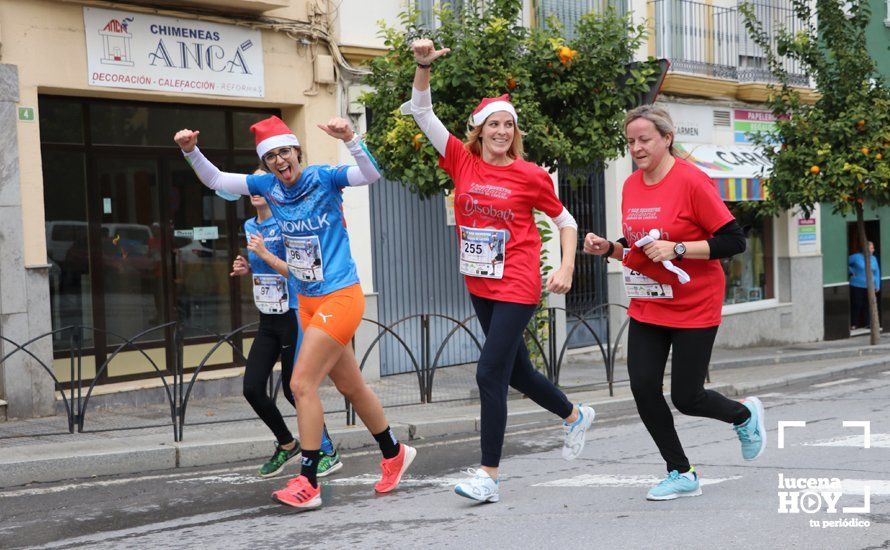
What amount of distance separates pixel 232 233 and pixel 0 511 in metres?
6.28

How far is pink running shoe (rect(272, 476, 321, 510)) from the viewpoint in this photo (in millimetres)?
5793

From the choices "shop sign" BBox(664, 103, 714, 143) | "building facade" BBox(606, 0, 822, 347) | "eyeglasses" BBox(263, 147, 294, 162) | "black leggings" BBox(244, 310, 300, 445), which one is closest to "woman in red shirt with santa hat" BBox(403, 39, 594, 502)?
"eyeglasses" BBox(263, 147, 294, 162)

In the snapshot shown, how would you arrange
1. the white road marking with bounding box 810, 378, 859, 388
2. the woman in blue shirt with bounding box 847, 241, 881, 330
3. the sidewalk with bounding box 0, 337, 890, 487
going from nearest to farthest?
the sidewalk with bounding box 0, 337, 890, 487 < the white road marking with bounding box 810, 378, 859, 388 < the woman in blue shirt with bounding box 847, 241, 881, 330

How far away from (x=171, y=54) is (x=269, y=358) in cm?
550

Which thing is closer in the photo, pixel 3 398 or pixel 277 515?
pixel 277 515

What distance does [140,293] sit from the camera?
38.4 ft

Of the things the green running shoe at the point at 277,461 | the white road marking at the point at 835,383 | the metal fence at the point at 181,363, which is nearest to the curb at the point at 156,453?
the metal fence at the point at 181,363

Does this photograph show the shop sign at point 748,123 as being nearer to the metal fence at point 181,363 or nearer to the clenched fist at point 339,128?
the metal fence at point 181,363

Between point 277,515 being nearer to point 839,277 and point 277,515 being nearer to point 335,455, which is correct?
point 335,455

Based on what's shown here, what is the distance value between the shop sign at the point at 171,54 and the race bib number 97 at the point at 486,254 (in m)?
6.47

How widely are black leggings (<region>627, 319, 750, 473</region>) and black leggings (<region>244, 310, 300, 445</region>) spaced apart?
7.59 ft

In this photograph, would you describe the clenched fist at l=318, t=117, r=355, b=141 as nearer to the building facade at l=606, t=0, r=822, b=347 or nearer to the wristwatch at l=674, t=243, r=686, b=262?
the wristwatch at l=674, t=243, r=686, b=262

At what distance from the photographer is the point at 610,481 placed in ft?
20.7

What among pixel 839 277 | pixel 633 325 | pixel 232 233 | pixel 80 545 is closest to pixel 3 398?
pixel 232 233
